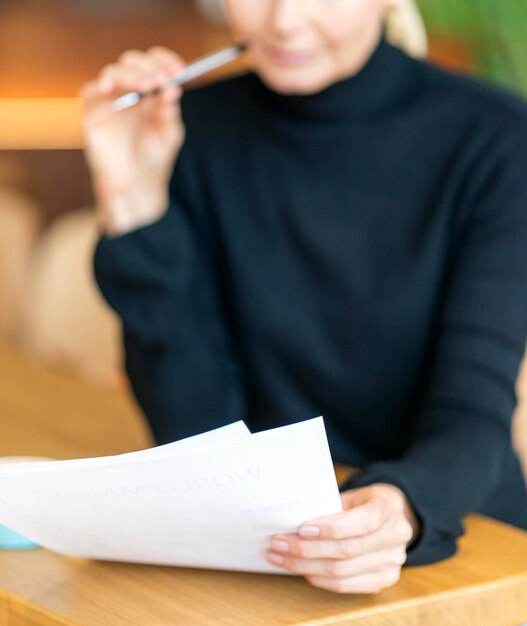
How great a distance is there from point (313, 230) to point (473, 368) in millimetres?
278

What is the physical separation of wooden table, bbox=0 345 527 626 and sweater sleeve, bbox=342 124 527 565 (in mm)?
37

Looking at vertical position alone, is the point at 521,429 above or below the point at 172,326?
below

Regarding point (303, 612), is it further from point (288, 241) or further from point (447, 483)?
point (288, 241)

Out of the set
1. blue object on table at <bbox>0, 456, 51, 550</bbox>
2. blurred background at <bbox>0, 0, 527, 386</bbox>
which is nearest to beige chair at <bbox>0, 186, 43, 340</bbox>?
blurred background at <bbox>0, 0, 527, 386</bbox>

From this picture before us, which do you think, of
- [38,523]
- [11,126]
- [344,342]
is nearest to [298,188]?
[344,342]

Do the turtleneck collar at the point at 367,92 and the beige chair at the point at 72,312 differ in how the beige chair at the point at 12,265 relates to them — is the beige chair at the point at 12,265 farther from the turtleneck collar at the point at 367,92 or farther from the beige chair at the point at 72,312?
the turtleneck collar at the point at 367,92

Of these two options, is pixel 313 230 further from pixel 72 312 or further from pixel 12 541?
pixel 72 312

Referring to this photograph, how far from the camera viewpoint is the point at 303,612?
33.3 inches

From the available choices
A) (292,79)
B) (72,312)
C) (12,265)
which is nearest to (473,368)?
(292,79)

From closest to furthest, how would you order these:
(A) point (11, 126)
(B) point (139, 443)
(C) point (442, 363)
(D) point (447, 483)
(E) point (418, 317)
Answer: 1. (D) point (447, 483)
2. (C) point (442, 363)
3. (E) point (418, 317)
4. (B) point (139, 443)
5. (A) point (11, 126)

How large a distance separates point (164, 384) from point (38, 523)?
0.42 metres

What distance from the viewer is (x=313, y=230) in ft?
4.22

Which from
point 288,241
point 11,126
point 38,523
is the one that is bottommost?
point 38,523

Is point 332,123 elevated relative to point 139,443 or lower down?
elevated
